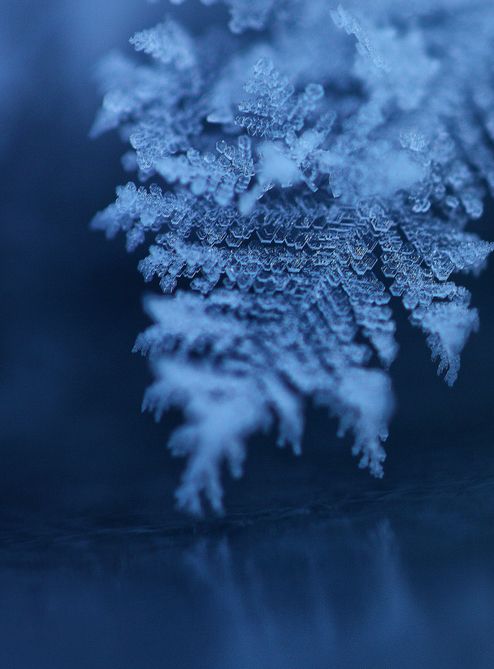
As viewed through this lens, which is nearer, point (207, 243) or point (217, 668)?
point (217, 668)

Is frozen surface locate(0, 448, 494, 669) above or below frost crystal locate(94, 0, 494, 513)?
below

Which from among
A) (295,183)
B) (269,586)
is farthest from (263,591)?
(295,183)

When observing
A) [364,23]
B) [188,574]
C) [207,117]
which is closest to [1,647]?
[188,574]

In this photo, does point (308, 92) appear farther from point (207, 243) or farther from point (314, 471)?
point (314, 471)

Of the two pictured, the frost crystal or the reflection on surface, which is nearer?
the reflection on surface

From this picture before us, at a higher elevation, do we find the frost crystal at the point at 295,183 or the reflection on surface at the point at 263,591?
the frost crystal at the point at 295,183

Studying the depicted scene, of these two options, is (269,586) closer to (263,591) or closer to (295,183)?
(263,591)

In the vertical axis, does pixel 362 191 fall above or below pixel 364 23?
below

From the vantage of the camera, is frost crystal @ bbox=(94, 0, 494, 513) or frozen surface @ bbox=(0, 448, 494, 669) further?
frost crystal @ bbox=(94, 0, 494, 513)

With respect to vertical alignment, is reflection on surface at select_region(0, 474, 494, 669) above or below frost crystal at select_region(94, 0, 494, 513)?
below
